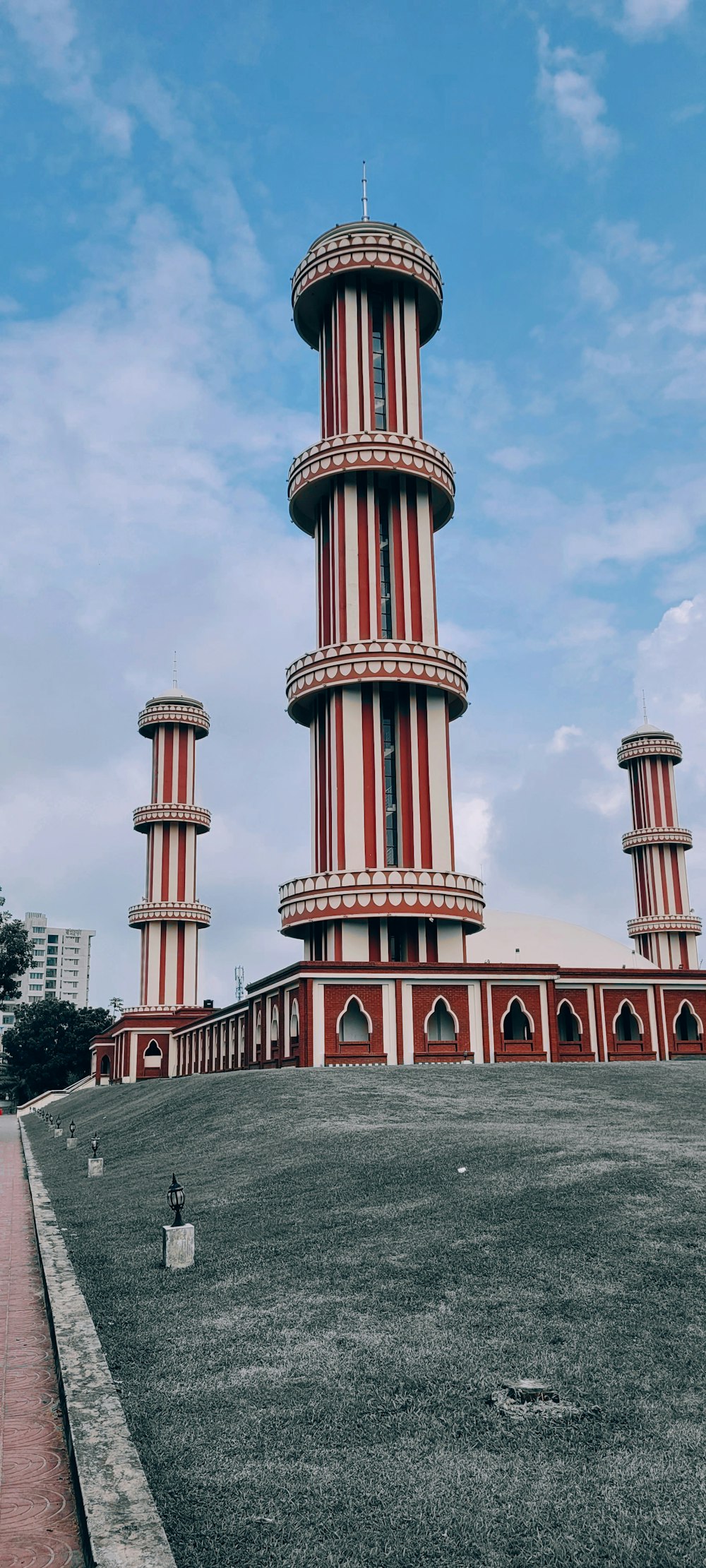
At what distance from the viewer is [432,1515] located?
657 cm

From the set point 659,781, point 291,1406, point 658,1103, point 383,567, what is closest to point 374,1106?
point 658,1103

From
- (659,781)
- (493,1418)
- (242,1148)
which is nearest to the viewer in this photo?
(493,1418)

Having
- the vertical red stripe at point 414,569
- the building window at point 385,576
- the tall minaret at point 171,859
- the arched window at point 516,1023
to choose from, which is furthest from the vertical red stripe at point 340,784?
the tall minaret at point 171,859

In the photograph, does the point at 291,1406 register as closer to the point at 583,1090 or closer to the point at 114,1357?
the point at 114,1357

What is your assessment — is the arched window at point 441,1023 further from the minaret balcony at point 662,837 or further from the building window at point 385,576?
the minaret balcony at point 662,837

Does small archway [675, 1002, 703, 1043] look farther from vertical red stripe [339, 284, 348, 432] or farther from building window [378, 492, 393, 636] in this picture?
vertical red stripe [339, 284, 348, 432]

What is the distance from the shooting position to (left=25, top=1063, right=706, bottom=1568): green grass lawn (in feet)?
21.5

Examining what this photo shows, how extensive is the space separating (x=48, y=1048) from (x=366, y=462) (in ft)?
246

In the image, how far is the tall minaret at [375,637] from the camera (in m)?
45.0

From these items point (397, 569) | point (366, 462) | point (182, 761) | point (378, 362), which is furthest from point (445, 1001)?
point (182, 761)

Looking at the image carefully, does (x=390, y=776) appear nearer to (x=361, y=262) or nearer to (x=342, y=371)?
(x=342, y=371)

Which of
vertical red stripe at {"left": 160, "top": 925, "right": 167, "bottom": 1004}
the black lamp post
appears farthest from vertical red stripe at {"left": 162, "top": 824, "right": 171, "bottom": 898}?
the black lamp post

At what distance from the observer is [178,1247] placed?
13.3 m

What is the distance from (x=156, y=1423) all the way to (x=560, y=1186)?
22.6ft
